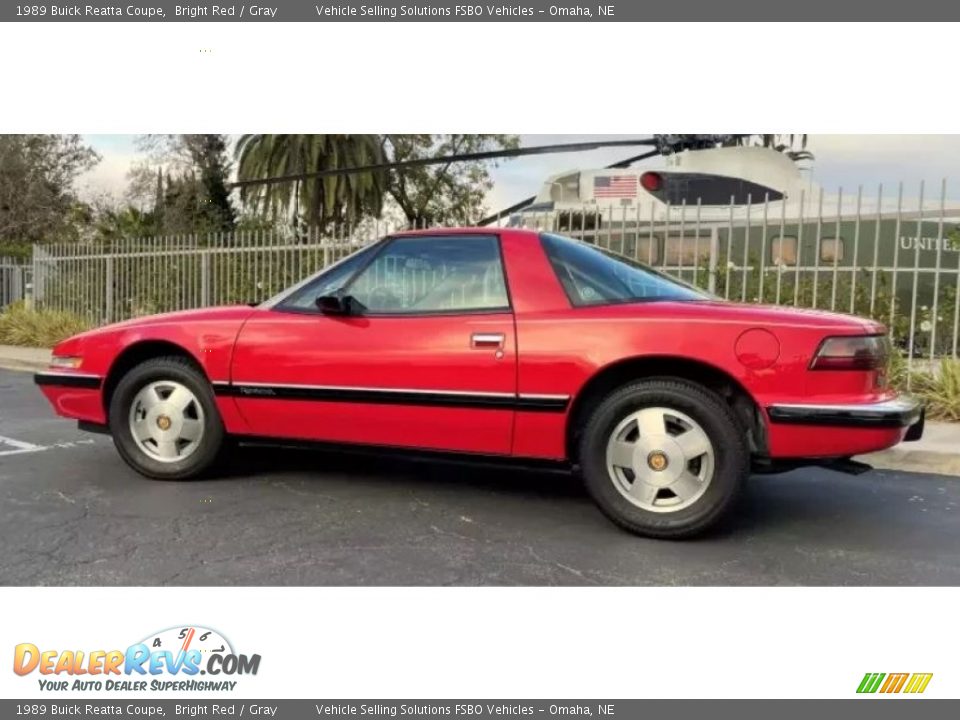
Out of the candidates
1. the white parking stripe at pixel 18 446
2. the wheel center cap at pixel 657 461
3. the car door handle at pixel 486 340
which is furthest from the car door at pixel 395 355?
the white parking stripe at pixel 18 446

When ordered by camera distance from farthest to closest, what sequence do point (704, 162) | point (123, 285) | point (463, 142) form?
point (463, 142), point (123, 285), point (704, 162)

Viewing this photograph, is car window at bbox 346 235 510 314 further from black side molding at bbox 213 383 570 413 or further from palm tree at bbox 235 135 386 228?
palm tree at bbox 235 135 386 228

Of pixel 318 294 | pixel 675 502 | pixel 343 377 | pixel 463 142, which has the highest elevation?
pixel 463 142

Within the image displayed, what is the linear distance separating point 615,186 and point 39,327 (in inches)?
428

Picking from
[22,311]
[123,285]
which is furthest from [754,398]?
[22,311]

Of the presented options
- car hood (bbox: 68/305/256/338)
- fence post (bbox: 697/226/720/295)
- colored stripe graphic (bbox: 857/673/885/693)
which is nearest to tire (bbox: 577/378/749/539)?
colored stripe graphic (bbox: 857/673/885/693)

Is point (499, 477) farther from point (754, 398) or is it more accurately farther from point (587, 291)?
point (754, 398)

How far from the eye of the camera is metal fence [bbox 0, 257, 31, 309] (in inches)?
726

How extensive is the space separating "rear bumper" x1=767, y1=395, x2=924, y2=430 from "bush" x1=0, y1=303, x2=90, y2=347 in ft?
46.4

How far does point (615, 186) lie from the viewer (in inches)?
536

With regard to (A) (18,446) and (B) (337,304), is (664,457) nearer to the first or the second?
(B) (337,304)

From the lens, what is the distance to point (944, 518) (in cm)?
415

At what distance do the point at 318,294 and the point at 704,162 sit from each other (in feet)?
36.1

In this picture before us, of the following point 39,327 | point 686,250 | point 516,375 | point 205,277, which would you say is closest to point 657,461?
point 516,375
